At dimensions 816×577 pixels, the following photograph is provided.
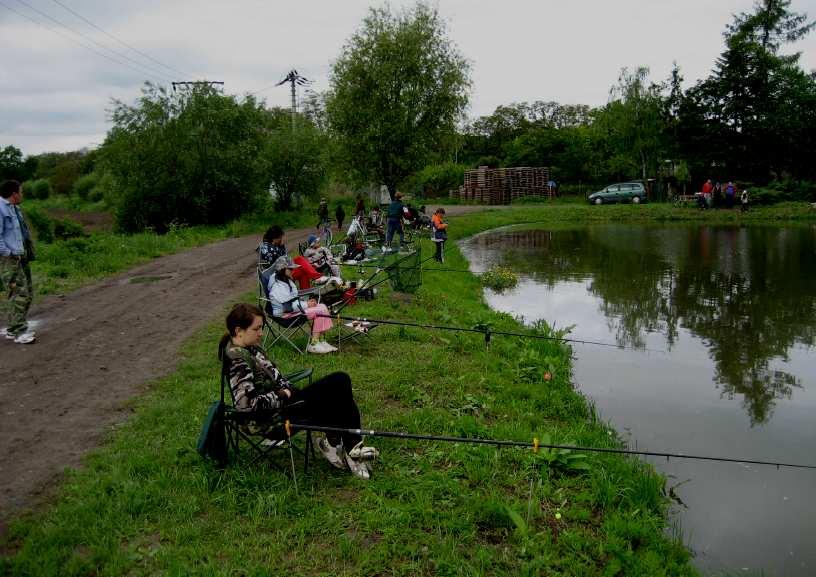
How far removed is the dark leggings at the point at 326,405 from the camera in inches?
171

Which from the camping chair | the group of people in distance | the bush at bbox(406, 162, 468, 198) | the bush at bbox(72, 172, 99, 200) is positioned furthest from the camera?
the bush at bbox(406, 162, 468, 198)

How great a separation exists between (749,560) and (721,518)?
1.56 feet

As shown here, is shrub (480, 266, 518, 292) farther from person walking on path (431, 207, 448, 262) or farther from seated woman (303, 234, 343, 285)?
seated woman (303, 234, 343, 285)

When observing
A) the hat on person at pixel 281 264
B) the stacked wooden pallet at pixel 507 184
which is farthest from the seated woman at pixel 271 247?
the stacked wooden pallet at pixel 507 184

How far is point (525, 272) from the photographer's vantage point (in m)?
15.6

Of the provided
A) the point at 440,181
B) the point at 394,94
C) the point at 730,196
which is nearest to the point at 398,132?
the point at 394,94

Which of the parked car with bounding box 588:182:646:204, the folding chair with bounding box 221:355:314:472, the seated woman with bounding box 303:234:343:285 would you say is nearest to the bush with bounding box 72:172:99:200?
the parked car with bounding box 588:182:646:204

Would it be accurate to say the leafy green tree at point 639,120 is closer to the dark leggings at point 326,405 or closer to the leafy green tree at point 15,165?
the dark leggings at point 326,405

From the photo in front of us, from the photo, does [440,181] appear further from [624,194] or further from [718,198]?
[718,198]

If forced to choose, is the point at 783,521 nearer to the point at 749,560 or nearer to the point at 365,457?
the point at 749,560

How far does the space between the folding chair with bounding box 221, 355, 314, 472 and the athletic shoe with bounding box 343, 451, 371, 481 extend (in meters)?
0.30

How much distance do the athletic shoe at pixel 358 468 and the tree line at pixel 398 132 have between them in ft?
64.1

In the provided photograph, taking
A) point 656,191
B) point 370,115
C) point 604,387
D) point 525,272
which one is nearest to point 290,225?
point 370,115

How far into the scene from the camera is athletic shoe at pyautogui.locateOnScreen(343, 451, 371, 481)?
175 inches
